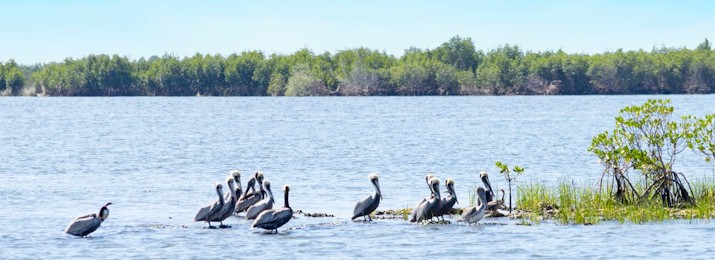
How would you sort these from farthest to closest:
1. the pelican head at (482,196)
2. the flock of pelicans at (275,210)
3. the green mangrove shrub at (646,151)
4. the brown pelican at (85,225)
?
the green mangrove shrub at (646,151) → the pelican head at (482,196) → the flock of pelicans at (275,210) → the brown pelican at (85,225)

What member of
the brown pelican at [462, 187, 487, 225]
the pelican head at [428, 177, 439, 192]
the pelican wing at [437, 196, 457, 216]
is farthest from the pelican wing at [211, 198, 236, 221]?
the brown pelican at [462, 187, 487, 225]

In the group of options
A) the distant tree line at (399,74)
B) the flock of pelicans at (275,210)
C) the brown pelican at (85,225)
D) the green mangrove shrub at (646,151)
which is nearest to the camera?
the brown pelican at (85,225)

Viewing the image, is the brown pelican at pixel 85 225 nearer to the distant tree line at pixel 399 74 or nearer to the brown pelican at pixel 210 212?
the brown pelican at pixel 210 212

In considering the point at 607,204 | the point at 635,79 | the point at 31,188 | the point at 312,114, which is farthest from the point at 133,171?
the point at 635,79

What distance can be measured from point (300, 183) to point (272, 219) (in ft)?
39.5

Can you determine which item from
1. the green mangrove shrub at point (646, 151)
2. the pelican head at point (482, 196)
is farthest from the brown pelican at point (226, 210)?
the green mangrove shrub at point (646, 151)

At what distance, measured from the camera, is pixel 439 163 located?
143 feet

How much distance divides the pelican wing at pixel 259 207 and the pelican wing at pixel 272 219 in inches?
47.5

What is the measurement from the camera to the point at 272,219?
887 inches

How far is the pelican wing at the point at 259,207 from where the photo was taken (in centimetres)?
2397

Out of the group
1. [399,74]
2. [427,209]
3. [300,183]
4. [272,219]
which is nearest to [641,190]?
[427,209]

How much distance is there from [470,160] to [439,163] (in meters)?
1.89

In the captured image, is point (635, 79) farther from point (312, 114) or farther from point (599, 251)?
point (599, 251)

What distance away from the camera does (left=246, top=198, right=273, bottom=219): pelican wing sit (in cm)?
2397
